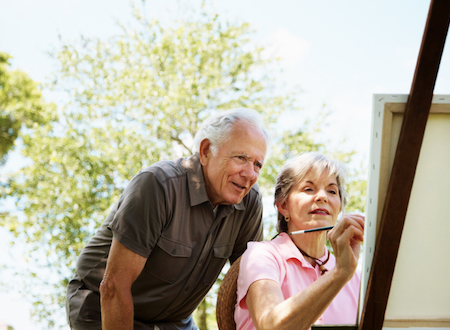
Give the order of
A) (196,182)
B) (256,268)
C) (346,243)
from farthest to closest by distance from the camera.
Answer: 1. (196,182)
2. (256,268)
3. (346,243)

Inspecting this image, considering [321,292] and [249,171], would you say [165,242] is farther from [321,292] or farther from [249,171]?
[321,292]

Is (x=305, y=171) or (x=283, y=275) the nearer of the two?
(x=283, y=275)

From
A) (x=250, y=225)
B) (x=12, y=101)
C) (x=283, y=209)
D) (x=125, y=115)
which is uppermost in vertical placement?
(x=283, y=209)

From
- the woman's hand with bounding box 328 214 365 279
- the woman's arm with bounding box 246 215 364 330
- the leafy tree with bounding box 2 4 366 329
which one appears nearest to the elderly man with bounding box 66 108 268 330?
the woman's arm with bounding box 246 215 364 330

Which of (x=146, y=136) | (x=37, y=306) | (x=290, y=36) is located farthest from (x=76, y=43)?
(x=37, y=306)

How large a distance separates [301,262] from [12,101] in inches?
411

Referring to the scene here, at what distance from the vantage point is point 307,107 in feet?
26.2

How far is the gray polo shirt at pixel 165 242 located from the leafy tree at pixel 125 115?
4.34 metres

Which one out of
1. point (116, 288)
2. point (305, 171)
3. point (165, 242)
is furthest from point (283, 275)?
point (116, 288)

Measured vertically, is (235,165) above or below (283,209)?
above

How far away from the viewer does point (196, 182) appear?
207 cm

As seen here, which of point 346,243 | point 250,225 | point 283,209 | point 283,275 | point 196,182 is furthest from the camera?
point 250,225

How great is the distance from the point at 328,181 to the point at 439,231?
845 millimetres

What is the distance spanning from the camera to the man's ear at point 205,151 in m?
2.14
